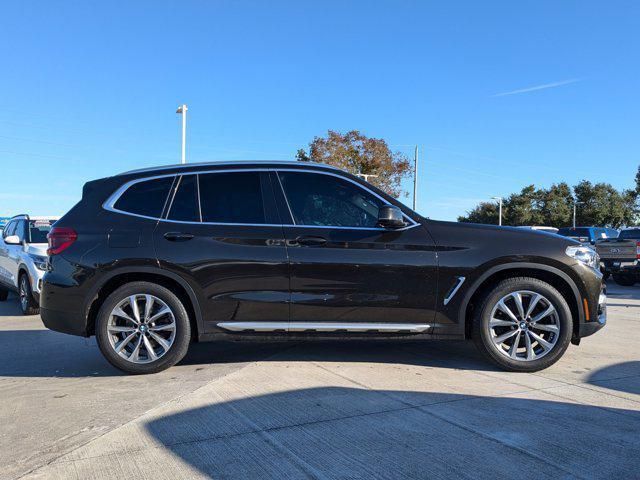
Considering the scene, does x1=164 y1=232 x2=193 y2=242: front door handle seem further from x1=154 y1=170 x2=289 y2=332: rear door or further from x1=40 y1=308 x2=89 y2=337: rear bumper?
x1=40 y1=308 x2=89 y2=337: rear bumper

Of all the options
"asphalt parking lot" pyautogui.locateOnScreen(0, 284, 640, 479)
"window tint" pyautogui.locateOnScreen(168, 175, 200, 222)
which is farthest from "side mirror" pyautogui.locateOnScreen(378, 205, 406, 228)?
"window tint" pyautogui.locateOnScreen(168, 175, 200, 222)

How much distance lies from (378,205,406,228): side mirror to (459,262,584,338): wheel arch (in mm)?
885

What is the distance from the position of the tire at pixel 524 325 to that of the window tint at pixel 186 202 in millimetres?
2738

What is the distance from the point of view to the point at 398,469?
2.79 meters

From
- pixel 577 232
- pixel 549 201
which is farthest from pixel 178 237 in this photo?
pixel 549 201

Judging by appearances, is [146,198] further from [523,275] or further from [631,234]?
[631,234]

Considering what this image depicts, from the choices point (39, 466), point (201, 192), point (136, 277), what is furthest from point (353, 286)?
point (39, 466)

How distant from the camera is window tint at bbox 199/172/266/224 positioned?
4.71 meters

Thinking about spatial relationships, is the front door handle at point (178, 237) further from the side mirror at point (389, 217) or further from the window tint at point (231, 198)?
the side mirror at point (389, 217)

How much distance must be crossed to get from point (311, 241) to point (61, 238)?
2.27m

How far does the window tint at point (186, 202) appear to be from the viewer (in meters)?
4.72

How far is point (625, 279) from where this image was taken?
1449cm

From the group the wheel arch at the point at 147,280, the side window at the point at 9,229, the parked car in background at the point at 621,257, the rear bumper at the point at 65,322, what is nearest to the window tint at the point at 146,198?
the wheel arch at the point at 147,280

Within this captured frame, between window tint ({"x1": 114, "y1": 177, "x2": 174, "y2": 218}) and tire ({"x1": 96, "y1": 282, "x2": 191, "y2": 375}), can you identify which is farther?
window tint ({"x1": 114, "y1": 177, "x2": 174, "y2": 218})
